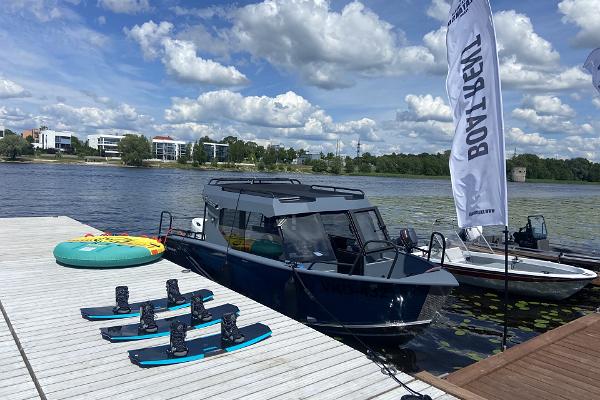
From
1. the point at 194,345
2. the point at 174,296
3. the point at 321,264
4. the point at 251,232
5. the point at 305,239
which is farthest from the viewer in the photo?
the point at 251,232

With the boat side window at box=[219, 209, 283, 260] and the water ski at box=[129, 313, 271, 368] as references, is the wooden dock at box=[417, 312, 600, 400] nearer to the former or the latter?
the water ski at box=[129, 313, 271, 368]

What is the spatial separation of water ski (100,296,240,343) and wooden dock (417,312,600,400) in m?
3.03

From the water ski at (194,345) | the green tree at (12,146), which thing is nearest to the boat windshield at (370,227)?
the water ski at (194,345)

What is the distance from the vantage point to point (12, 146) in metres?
112

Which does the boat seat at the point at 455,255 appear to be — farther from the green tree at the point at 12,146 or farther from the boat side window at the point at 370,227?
the green tree at the point at 12,146

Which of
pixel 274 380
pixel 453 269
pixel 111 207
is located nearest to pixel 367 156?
pixel 111 207

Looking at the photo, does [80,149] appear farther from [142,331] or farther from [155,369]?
[155,369]

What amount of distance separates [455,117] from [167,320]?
5.46m

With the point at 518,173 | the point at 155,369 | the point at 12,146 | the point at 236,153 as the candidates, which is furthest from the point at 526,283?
the point at 236,153

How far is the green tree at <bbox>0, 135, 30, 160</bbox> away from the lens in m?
112

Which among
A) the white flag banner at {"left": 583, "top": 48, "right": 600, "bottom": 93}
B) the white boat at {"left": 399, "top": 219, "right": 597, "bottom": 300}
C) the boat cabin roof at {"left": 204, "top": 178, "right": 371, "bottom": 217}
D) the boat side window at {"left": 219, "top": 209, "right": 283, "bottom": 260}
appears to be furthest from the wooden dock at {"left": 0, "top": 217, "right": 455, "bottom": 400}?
the white flag banner at {"left": 583, "top": 48, "right": 600, "bottom": 93}

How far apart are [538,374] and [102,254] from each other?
322 inches

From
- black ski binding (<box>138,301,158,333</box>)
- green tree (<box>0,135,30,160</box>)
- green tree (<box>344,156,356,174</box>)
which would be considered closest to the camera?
black ski binding (<box>138,301,158,333</box>)

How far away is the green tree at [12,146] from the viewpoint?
366 feet
